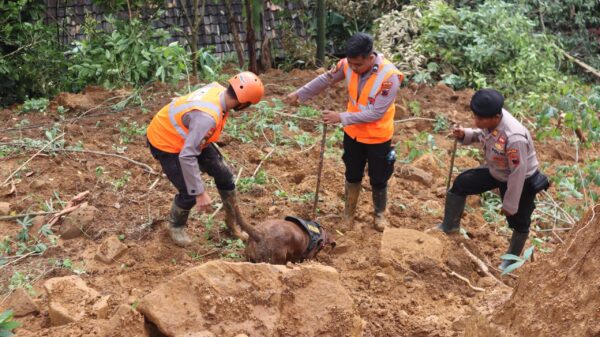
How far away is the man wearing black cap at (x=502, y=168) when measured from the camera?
4695 millimetres

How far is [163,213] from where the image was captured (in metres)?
5.82

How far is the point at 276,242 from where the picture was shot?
4746 millimetres

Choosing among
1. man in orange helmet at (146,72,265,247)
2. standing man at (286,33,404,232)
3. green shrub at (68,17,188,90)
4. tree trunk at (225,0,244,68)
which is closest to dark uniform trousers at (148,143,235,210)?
man in orange helmet at (146,72,265,247)

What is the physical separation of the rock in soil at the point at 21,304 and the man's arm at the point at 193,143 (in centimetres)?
121

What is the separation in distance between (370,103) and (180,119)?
4.76ft

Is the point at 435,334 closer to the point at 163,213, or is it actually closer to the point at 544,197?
the point at 163,213

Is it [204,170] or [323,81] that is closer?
[204,170]

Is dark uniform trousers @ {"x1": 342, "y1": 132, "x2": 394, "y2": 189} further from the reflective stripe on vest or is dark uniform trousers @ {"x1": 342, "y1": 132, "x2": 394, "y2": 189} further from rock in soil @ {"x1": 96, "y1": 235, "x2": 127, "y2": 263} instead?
rock in soil @ {"x1": 96, "y1": 235, "x2": 127, "y2": 263}

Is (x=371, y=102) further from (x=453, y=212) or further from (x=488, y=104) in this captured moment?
(x=453, y=212)

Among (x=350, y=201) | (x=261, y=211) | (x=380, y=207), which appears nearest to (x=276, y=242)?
(x=261, y=211)

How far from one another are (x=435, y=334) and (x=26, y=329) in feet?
7.35

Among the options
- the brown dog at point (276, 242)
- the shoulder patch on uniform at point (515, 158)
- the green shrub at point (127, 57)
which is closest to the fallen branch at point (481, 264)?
the shoulder patch on uniform at point (515, 158)

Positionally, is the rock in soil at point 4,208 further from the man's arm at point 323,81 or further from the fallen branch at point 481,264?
the fallen branch at point 481,264

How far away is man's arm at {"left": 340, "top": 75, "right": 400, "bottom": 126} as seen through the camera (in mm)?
5238
